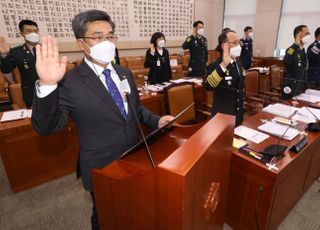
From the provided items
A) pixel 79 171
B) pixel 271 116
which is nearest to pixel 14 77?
pixel 79 171

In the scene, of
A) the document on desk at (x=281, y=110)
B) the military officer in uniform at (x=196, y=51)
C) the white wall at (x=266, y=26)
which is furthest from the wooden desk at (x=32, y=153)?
the white wall at (x=266, y=26)

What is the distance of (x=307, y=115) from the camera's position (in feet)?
6.70

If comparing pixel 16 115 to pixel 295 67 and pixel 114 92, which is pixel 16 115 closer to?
pixel 114 92

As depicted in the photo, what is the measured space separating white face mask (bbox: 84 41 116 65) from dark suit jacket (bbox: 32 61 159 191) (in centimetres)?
6

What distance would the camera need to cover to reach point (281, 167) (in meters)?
1.30

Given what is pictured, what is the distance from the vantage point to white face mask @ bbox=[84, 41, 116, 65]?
3.36 feet

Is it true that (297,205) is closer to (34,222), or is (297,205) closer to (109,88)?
(109,88)

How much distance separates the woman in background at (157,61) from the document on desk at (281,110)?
5.79 ft

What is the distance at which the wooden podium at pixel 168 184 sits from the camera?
0.58 metres

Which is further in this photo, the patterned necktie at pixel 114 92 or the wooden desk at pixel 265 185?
the wooden desk at pixel 265 185

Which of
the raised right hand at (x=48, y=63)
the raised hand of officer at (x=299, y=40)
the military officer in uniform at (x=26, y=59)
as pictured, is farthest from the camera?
the raised hand of officer at (x=299, y=40)

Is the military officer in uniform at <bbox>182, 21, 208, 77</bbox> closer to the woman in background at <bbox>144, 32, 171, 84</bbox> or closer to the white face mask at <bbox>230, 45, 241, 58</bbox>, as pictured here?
the woman in background at <bbox>144, 32, 171, 84</bbox>

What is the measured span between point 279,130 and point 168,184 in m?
1.45

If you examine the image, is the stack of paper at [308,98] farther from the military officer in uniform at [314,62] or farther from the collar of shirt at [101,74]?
the collar of shirt at [101,74]
